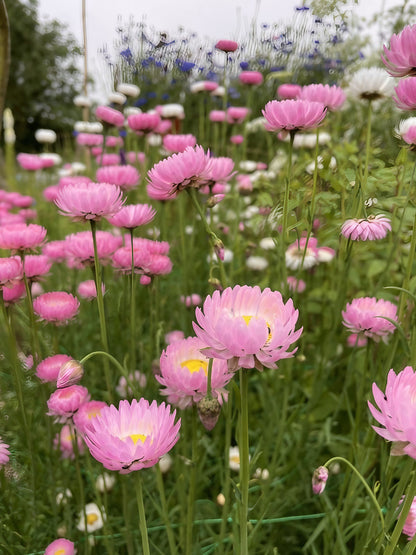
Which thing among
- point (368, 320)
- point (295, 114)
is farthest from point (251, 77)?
point (368, 320)

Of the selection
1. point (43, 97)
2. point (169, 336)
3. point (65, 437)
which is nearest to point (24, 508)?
point (65, 437)

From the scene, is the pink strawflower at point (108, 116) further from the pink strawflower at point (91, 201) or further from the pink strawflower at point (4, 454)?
the pink strawflower at point (4, 454)

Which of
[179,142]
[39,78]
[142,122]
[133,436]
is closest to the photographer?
[133,436]

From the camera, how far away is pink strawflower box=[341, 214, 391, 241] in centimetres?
75

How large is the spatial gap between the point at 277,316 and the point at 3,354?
0.65 m

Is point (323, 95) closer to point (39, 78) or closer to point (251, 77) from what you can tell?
point (251, 77)

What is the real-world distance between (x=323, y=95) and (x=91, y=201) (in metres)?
0.50

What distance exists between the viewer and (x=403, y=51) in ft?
2.05

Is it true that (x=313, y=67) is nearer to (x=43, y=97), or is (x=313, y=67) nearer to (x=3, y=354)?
(x=3, y=354)

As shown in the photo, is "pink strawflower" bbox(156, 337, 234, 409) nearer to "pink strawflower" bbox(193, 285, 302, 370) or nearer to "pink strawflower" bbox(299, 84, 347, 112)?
"pink strawflower" bbox(193, 285, 302, 370)

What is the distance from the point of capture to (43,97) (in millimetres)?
14156

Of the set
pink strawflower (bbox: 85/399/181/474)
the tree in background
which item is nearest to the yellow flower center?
pink strawflower (bbox: 85/399/181/474)

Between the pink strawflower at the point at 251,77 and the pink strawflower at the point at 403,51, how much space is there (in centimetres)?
86

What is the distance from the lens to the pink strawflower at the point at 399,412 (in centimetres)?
46
